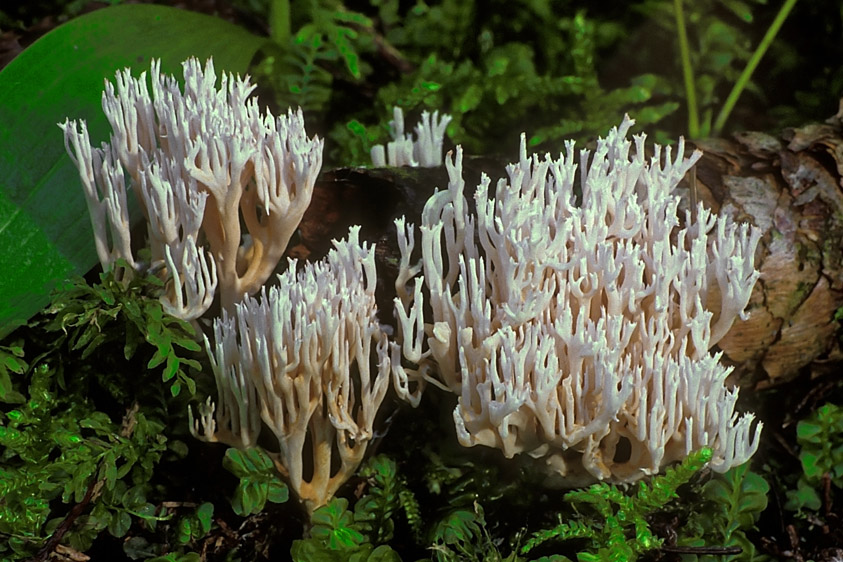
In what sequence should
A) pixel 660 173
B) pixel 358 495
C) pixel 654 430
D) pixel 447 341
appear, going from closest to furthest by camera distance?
pixel 654 430 < pixel 447 341 < pixel 660 173 < pixel 358 495

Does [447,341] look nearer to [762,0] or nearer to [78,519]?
[78,519]

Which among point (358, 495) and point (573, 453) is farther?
point (358, 495)

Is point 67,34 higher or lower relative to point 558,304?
higher

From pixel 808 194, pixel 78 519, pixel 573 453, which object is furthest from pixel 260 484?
pixel 808 194

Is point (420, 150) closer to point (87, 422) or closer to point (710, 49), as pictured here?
point (87, 422)

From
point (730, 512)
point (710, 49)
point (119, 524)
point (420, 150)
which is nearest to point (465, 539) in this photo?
point (730, 512)

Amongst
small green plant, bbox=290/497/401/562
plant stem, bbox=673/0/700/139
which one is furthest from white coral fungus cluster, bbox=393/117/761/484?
plant stem, bbox=673/0/700/139

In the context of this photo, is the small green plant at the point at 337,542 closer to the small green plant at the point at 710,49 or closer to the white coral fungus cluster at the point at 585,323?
the white coral fungus cluster at the point at 585,323
